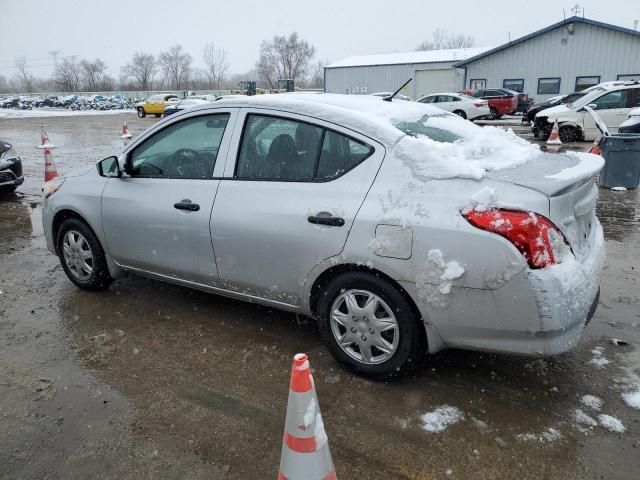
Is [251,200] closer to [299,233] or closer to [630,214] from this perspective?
[299,233]

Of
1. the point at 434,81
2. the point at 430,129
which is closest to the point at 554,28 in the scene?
the point at 434,81

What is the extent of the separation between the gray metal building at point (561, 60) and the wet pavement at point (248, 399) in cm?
3006

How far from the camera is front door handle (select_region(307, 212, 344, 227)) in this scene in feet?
9.78

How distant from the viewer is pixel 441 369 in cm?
330

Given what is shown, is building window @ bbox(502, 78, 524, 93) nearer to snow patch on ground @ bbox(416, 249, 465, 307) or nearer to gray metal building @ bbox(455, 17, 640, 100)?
gray metal building @ bbox(455, 17, 640, 100)

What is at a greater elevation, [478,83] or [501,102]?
[478,83]

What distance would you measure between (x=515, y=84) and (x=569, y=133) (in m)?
18.9

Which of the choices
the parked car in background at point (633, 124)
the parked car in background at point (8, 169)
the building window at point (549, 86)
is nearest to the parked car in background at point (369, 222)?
the parked car in background at point (8, 169)

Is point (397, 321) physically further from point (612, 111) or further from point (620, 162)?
point (612, 111)

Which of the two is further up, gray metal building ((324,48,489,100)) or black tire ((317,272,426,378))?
gray metal building ((324,48,489,100))

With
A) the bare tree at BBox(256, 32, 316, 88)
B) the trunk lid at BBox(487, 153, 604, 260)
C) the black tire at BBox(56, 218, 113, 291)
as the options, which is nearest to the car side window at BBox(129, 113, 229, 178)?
the black tire at BBox(56, 218, 113, 291)

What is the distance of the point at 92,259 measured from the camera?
4.45m

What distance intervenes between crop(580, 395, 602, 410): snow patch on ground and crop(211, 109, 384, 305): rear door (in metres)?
1.62

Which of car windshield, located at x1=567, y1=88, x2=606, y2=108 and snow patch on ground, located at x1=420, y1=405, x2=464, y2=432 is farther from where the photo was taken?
car windshield, located at x1=567, y1=88, x2=606, y2=108
